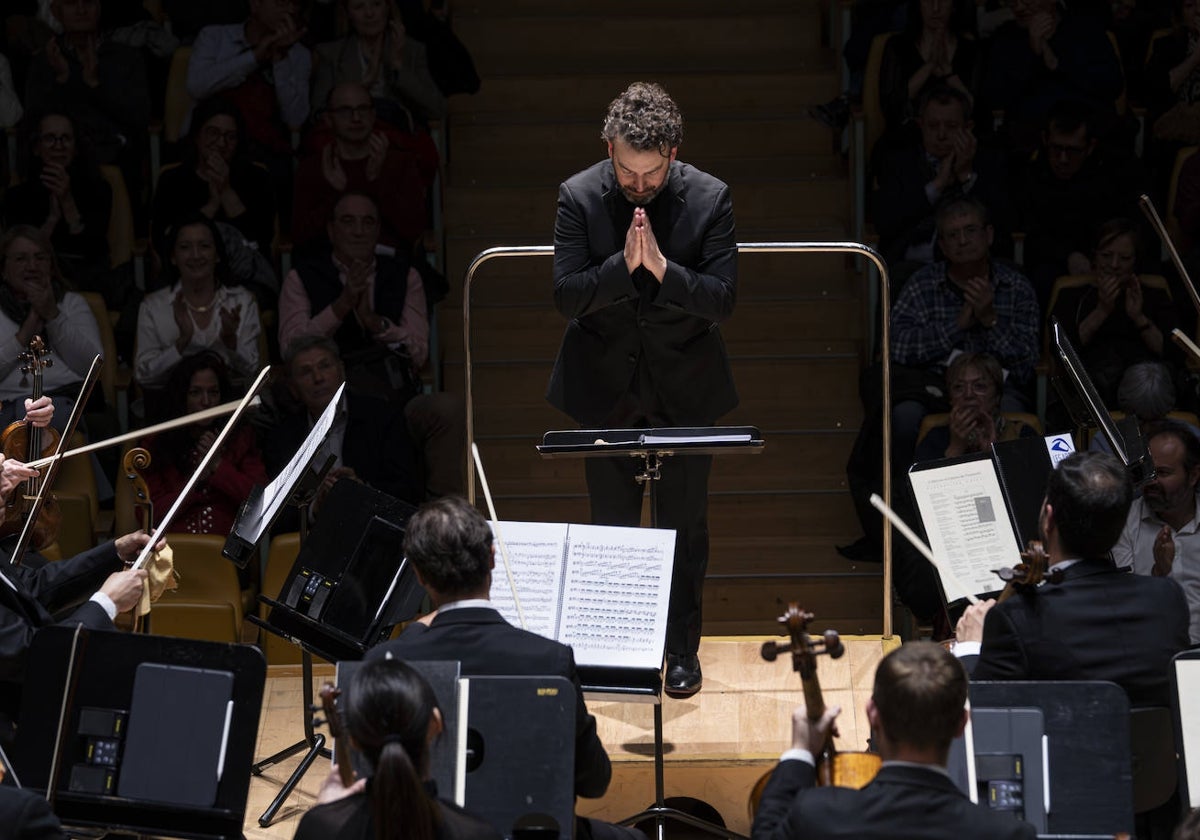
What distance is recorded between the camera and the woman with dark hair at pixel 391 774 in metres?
2.60

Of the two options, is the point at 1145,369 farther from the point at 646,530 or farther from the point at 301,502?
the point at 301,502

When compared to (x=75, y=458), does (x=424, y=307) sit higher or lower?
higher

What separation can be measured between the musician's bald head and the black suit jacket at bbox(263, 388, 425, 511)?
2.47 meters

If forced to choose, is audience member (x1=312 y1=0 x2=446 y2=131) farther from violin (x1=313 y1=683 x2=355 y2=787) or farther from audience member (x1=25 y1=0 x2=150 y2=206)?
violin (x1=313 y1=683 x2=355 y2=787)

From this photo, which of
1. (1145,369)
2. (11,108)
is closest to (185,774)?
(1145,369)

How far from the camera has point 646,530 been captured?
151 inches

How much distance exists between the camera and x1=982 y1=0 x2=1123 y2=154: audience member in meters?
6.68

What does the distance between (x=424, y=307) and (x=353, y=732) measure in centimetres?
359

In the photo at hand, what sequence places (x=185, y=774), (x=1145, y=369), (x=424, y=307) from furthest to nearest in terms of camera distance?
(x=424, y=307) < (x=1145, y=369) < (x=185, y=774)

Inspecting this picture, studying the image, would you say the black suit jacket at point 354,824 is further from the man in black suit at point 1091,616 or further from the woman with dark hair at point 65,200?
the woman with dark hair at point 65,200

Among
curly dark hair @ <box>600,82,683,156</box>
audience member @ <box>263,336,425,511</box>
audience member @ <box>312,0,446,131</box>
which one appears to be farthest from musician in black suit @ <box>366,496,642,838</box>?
audience member @ <box>312,0,446,131</box>

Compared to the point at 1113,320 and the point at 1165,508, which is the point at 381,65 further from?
the point at 1165,508

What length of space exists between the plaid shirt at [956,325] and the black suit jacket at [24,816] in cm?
391

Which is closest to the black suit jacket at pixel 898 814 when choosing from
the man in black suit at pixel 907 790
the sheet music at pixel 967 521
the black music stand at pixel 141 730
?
the man in black suit at pixel 907 790
